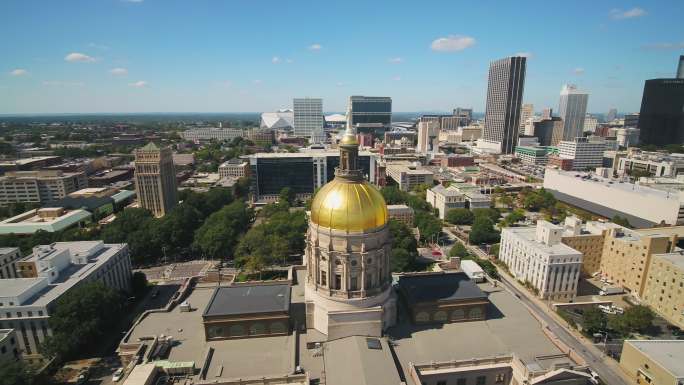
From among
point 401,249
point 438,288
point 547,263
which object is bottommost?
point 401,249

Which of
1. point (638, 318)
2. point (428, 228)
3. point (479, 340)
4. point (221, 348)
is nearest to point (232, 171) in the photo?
point (428, 228)

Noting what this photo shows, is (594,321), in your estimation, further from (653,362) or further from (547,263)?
(653,362)

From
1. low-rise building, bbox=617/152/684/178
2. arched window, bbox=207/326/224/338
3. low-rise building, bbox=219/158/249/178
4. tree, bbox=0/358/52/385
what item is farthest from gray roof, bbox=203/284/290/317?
low-rise building, bbox=617/152/684/178

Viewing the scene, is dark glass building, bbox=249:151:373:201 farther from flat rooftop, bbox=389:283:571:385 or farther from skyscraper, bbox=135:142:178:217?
flat rooftop, bbox=389:283:571:385

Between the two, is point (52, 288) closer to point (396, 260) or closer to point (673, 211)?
point (396, 260)

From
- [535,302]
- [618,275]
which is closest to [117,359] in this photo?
[535,302]
